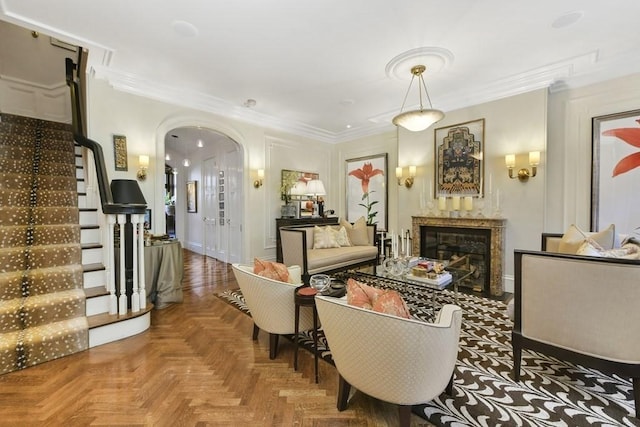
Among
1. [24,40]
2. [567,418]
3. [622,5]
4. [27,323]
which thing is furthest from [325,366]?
[24,40]

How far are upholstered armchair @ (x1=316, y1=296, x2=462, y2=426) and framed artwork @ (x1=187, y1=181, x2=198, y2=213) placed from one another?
21.9 feet

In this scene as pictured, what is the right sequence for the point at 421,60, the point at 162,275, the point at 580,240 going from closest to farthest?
the point at 580,240 → the point at 421,60 → the point at 162,275

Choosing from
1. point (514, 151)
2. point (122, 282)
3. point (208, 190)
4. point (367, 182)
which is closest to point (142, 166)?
point (122, 282)

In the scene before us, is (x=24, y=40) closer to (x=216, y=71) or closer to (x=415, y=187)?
(x=216, y=71)

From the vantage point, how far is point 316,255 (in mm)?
4070

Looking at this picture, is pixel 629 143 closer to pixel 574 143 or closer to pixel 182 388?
pixel 574 143

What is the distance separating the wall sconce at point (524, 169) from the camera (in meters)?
3.73

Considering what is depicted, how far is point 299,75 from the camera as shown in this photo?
3.75m

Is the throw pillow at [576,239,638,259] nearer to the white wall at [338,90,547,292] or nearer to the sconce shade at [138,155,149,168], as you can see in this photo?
the white wall at [338,90,547,292]

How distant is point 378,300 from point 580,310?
134 cm

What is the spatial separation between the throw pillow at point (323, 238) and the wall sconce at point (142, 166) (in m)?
2.71

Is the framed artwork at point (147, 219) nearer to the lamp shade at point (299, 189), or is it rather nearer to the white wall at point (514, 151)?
the lamp shade at point (299, 189)

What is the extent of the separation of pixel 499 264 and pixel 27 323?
5.37 m

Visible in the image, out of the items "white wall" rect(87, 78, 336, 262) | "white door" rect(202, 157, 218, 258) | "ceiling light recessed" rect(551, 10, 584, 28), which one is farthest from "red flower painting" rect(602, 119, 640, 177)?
"white door" rect(202, 157, 218, 258)
